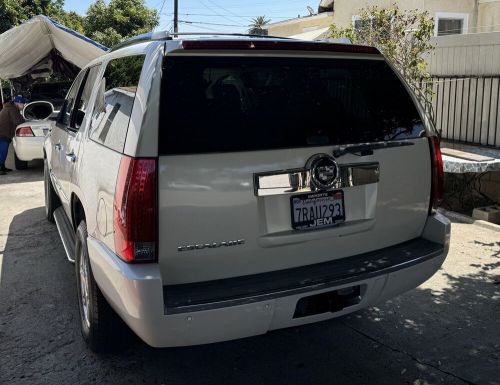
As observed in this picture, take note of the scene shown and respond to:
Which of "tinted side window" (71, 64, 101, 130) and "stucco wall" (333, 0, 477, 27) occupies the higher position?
"stucco wall" (333, 0, 477, 27)

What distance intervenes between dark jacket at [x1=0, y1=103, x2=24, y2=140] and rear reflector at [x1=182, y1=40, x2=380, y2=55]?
9.32m

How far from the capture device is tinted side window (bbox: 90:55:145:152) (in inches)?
111

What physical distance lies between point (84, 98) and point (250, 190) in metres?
2.28

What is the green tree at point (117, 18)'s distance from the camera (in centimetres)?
2511

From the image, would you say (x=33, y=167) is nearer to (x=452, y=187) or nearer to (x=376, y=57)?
(x=452, y=187)

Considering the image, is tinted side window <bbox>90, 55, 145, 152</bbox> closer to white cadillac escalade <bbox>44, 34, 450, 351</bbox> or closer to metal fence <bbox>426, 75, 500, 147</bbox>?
white cadillac escalade <bbox>44, 34, 450, 351</bbox>

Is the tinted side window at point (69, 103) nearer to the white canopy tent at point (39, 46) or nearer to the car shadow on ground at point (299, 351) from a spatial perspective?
the car shadow on ground at point (299, 351)

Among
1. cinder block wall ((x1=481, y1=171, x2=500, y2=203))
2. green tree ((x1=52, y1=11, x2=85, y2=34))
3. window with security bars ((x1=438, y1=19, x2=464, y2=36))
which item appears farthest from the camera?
green tree ((x1=52, y1=11, x2=85, y2=34))

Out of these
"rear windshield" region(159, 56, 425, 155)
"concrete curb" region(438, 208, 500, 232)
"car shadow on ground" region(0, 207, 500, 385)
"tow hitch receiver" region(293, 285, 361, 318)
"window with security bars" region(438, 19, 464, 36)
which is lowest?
"car shadow on ground" region(0, 207, 500, 385)

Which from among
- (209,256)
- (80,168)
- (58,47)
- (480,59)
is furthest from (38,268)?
(58,47)

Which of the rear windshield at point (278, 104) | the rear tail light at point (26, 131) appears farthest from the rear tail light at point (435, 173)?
the rear tail light at point (26, 131)

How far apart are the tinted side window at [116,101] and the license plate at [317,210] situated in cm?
97

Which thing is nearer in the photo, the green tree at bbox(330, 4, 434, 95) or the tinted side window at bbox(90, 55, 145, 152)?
the tinted side window at bbox(90, 55, 145, 152)

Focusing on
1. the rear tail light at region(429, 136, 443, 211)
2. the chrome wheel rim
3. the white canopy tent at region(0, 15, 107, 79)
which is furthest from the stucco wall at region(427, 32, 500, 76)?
the white canopy tent at region(0, 15, 107, 79)
